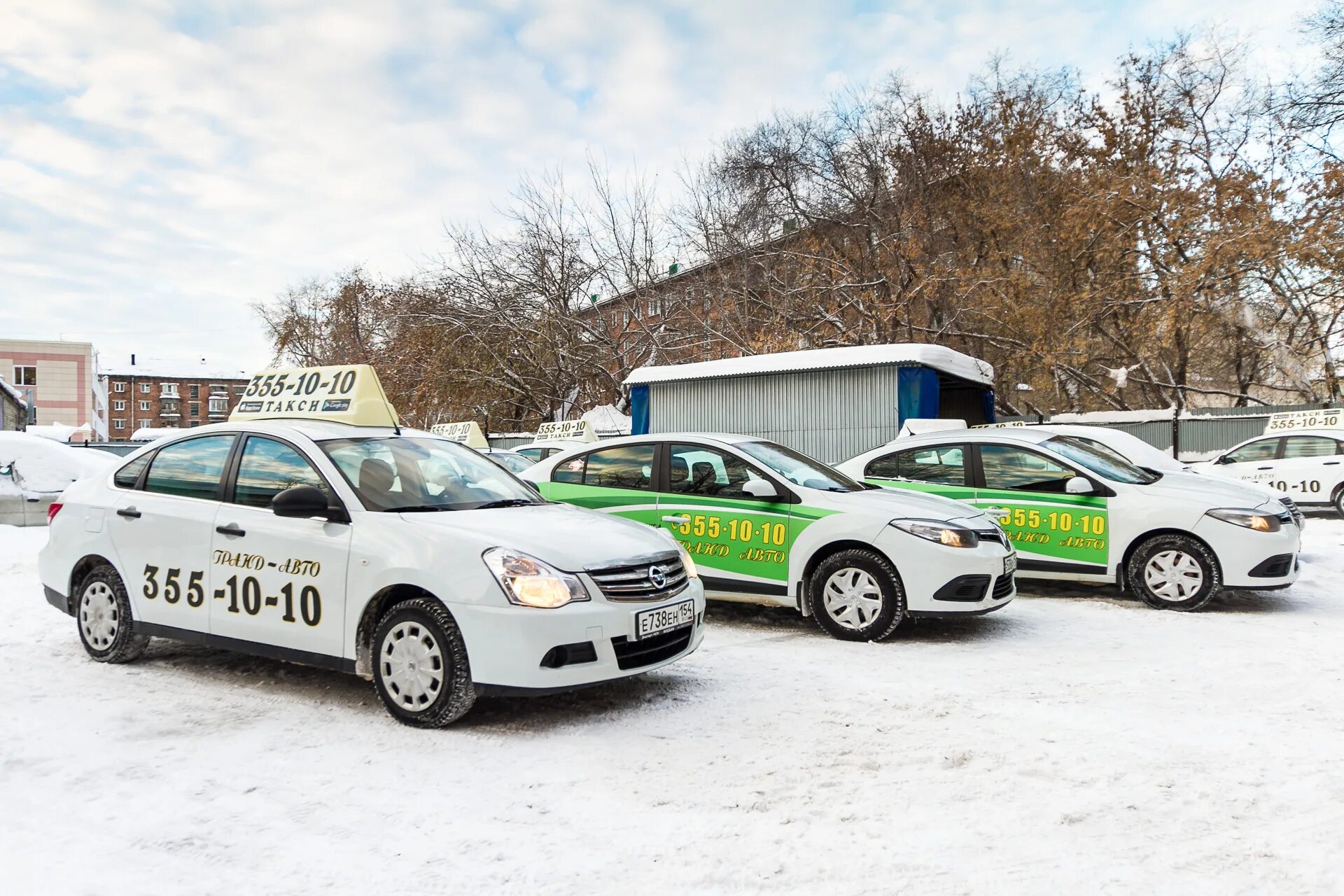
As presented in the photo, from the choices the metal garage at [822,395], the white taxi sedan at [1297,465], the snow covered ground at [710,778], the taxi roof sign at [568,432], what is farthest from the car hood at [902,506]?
the taxi roof sign at [568,432]

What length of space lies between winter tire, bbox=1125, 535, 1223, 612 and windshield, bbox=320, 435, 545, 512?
17.8ft

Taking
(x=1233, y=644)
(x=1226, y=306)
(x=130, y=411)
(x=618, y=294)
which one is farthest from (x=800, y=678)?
(x=130, y=411)

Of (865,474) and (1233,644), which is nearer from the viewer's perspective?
(1233,644)

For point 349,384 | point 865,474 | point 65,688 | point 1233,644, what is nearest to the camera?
point 65,688

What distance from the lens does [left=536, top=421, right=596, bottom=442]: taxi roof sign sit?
1886 centimetres

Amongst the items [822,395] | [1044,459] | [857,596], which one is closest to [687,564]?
[857,596]

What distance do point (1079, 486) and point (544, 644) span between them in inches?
221

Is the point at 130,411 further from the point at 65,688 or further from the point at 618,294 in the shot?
the point at 65,688

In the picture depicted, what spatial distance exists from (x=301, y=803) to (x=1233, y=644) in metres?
6.13

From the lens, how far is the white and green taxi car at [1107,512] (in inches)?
305

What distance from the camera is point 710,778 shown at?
12.9 feet

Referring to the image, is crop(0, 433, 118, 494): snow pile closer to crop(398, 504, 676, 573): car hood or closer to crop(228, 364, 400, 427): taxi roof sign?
crop(228, 364, 400, 427): taxi roof sign

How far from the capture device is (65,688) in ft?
17.6

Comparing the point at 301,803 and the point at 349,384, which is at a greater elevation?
the point at 349,384
